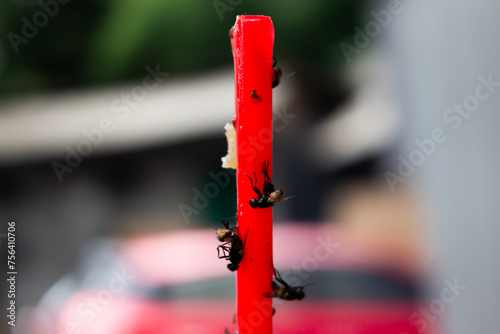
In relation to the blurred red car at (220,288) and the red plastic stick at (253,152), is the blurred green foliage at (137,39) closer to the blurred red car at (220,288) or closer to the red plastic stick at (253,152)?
the blurred red car at (220,288)

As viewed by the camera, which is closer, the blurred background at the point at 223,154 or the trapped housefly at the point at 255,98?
the trapped housefly at the point at 255,98

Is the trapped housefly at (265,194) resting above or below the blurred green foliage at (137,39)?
below

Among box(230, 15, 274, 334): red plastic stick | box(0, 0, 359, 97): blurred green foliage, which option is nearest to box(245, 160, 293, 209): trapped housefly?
box(230, 15, 274, 334): red plastic stick

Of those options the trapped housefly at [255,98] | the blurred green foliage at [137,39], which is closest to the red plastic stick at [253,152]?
the trapped housefly at [255,98]

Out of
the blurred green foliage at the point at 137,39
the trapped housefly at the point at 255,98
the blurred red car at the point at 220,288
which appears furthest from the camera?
the blurred green foliage at the point at 137,39

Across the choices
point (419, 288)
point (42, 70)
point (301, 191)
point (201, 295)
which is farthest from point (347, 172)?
point (42, 70)

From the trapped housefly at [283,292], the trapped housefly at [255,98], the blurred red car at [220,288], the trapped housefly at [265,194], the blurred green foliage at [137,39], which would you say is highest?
the blurred green foliage at [137,39]

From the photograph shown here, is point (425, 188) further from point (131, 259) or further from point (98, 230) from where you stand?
point (98, 230)

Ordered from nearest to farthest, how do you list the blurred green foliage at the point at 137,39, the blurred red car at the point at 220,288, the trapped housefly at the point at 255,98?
the trapped housefly at the point at 255,98, the blurred red car at the point at 220,288, the blurred green foliage at the point at 137,39

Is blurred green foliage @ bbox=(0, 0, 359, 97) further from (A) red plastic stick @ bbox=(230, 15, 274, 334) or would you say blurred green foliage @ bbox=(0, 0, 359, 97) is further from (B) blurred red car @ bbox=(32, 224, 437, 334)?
(A) red plastic stick @ bbox=(230, 15, 274, 334)

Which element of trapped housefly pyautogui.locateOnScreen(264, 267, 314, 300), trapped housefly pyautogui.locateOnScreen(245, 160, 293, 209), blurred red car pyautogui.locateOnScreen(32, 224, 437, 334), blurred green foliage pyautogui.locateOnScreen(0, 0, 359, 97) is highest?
blurred green foliage pyautogui.locateOnScreen(0, 0, 359, 97)
